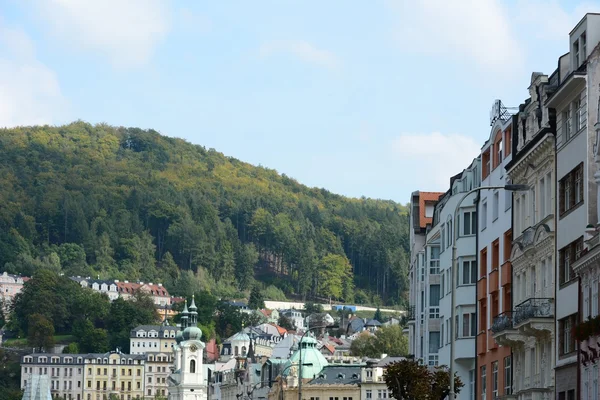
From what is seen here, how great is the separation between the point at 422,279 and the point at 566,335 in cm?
3413

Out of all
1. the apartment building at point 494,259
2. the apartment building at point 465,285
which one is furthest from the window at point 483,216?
the apartment building at point 465,285

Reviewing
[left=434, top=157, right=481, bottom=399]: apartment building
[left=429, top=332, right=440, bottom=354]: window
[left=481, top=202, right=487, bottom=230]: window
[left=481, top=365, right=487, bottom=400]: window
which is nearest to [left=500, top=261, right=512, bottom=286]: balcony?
[left=434, top=157, right=481, bottom=399]: apartment building

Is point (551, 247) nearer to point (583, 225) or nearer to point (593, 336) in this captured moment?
point (583, 225)

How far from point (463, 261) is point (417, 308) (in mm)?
18599

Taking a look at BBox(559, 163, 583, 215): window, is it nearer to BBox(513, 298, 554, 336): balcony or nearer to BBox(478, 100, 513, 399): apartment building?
BBox(513, 298, 554, 336): balcony

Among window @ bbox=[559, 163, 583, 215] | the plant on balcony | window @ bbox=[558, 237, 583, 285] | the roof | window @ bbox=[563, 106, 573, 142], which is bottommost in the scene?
the plant on balcony

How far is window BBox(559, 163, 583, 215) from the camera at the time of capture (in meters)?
51.4

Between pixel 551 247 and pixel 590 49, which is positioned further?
pixel 551 247

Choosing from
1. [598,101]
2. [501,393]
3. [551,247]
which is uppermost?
[598,101]

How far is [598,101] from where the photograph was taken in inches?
1955

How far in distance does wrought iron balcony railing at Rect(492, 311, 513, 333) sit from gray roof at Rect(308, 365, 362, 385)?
96.7 metres

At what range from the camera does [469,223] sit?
70.1 meters

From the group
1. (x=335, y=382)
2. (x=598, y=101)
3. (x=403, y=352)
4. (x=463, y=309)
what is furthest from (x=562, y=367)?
(x=403, y=352)

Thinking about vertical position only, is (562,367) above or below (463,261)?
below
